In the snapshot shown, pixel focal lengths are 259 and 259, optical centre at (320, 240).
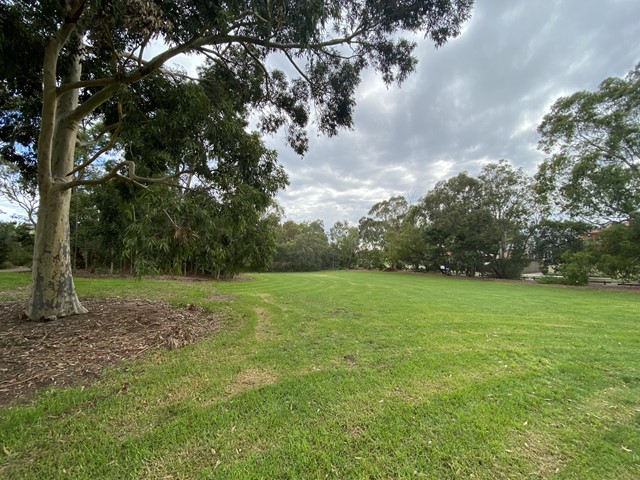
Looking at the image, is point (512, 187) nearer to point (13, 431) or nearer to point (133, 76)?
point (133, 76)

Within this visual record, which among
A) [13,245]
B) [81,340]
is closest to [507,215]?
[81,340]

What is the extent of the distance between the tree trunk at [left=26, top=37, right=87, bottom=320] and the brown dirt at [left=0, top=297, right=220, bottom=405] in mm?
379

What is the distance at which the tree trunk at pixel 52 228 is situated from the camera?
4.67m

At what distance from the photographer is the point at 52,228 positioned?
4.80 m

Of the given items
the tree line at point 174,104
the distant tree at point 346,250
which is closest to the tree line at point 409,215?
the tree line at point 174,104

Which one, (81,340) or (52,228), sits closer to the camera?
(81,340)

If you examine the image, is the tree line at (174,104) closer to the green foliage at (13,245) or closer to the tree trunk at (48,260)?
the tree trunk at (48,260)

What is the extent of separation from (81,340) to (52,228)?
2294mm

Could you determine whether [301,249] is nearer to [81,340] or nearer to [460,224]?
[460,224]

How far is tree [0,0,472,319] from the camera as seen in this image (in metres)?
3.60

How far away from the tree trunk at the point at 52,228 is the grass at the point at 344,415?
118 inches

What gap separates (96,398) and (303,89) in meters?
7.31

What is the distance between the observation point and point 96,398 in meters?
2.61

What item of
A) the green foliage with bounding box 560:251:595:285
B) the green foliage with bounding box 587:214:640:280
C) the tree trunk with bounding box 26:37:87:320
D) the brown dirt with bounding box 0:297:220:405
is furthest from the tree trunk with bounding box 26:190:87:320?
the green foliage with bounding box 560:251:595:285
